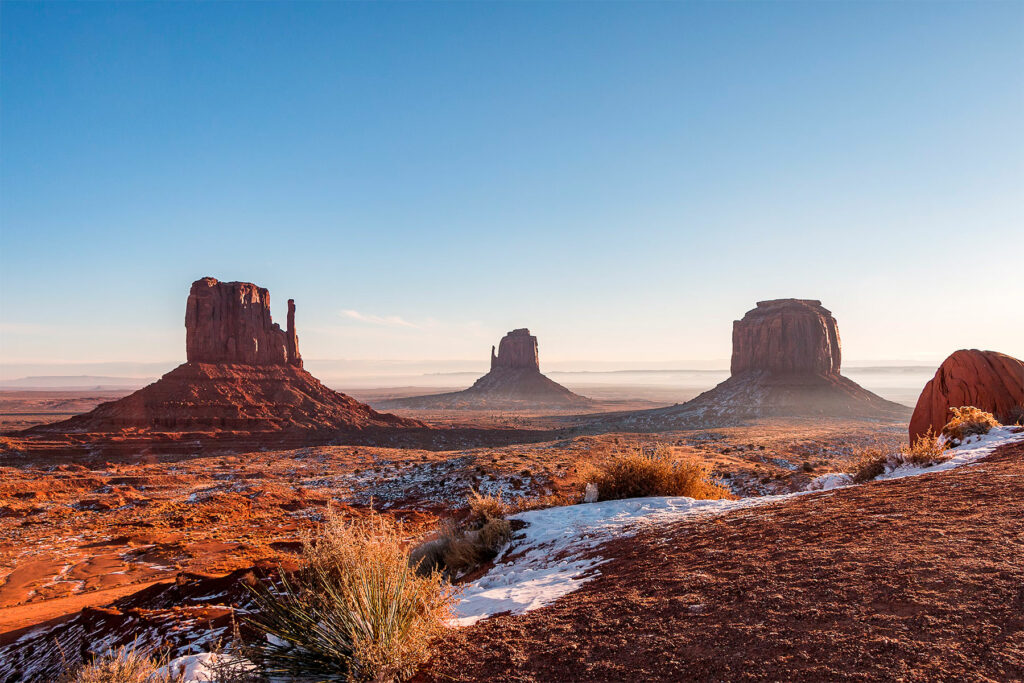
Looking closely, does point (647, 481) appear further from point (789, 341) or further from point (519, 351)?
point (519, 351)

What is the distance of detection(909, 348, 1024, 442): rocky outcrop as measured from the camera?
43.8ft

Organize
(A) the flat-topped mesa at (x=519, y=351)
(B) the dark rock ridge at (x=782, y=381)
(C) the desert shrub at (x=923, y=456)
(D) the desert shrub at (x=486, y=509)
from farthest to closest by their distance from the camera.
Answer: (A) the flat-topped mesa at (x=519, y=351)
(B) the dark rock ridge at (x=782, y=381)
(D) the desert shrub at (x=486, y=509)
(C) the desert shrub at (x=923, y=456)

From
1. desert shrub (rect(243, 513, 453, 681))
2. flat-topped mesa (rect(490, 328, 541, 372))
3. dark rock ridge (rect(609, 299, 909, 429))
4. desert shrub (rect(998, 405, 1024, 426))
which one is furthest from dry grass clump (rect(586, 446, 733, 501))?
flat-topped mesa (rect(490, 328, 541, 372))

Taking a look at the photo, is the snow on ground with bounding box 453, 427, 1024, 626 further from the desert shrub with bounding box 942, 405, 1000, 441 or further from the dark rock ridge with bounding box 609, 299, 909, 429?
the dark rock ridge with bounding box 609, 299, 909, 429

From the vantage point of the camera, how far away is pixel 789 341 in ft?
262

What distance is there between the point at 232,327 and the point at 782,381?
80.0m

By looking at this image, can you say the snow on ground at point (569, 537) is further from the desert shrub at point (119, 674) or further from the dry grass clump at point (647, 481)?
the desert shrub at point (119, 674)

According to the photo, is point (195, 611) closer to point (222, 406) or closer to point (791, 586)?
point (791, 586)

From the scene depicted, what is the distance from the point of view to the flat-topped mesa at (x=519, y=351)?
144 metres

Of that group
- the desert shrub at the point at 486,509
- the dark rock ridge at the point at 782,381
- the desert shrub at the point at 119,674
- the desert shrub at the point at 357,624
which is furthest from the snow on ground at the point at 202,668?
the dark rock ridge at the point at 782,381

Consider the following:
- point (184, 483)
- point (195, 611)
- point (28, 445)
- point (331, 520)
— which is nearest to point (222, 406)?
point (28, 445)

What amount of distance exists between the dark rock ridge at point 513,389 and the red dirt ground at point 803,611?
11293cm

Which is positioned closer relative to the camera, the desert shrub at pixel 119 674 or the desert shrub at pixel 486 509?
the desert shrub at pixel 119 674

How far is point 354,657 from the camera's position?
3.29 meters
